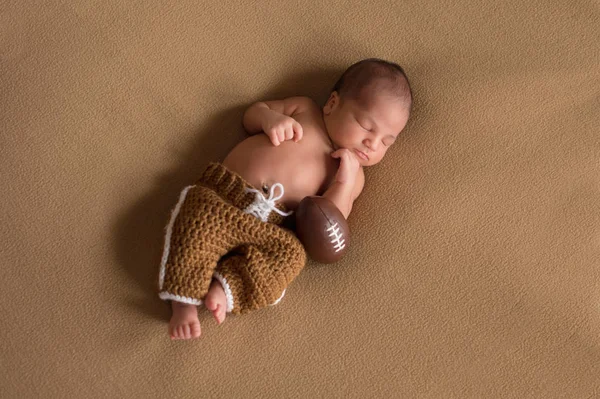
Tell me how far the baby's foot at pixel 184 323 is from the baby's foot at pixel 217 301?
0.04m

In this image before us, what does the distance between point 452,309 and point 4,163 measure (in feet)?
3.30

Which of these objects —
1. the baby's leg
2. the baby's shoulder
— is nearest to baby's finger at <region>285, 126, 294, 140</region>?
the baby's shoulder

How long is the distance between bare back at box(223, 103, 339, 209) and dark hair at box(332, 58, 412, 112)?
0.35 ft

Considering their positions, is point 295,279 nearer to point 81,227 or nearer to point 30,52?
point 81,227

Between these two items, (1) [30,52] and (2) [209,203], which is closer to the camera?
(2) [209,203]

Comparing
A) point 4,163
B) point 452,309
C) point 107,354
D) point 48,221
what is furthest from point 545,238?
point 4,163

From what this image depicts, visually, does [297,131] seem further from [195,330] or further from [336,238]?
[195,330]

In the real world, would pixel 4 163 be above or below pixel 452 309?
above

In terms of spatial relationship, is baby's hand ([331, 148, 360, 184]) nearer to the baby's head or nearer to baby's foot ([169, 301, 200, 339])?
the baby's head

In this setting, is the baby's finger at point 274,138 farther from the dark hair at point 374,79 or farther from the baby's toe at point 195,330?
the baby's toe at point 195,330

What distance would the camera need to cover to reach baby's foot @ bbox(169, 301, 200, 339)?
1228mm

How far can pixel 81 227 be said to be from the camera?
1.30 metres

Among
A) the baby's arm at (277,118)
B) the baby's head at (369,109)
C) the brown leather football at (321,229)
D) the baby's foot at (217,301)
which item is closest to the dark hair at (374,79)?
the baby's head at (369,109)

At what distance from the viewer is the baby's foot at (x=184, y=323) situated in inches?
48.3
